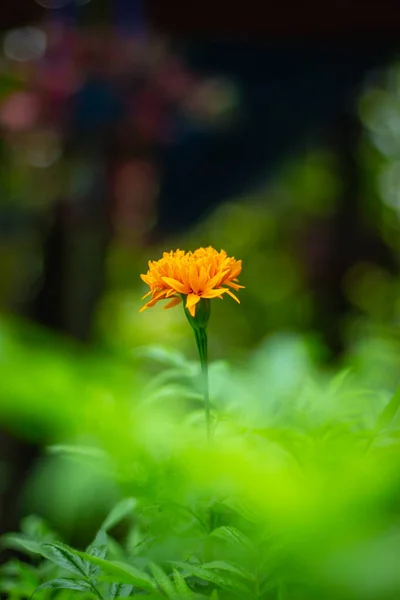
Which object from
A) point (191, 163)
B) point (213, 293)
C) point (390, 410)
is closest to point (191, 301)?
point (213, 293)

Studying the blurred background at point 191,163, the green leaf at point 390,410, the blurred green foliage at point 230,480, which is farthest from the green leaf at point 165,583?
the blurred background at point 191,163

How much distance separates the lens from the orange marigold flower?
1.30ft

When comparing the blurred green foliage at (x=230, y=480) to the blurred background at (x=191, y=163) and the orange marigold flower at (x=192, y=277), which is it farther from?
the blurred background at (x=191, y=163)

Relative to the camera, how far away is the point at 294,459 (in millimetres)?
376

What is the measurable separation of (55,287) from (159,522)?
61.3 inches

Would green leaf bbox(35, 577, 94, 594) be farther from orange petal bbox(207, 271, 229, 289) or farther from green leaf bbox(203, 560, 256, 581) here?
orange petal bbox(207, 271, 229, 289)

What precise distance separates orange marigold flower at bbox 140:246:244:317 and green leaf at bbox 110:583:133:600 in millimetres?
153

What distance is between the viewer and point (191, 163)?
7.47 feet

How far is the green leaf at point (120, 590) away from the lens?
0.36m

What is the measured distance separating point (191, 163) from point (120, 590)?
200 centimetres

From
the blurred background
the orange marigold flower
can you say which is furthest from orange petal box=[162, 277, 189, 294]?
the blurred background

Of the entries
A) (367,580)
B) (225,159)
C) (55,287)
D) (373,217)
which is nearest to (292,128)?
(225,159)

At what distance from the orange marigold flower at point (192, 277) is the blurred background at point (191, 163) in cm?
109

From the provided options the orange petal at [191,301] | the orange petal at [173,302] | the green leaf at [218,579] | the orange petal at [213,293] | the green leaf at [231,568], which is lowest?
the green leaf at [218,579]
